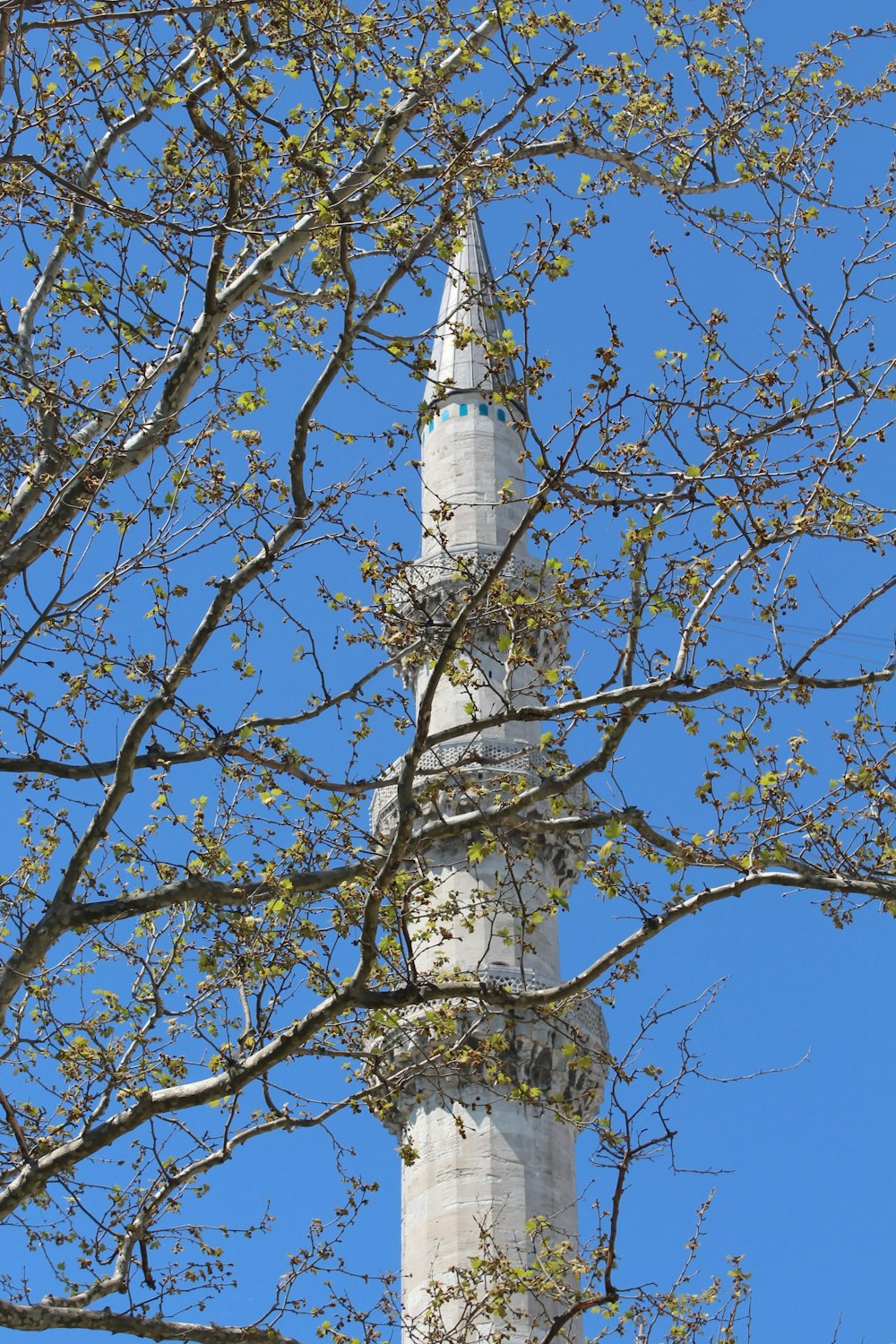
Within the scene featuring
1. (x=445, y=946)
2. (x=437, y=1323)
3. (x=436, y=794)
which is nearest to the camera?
(x=436, y=794)

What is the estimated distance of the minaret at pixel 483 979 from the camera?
40.1ft

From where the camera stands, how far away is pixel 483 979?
17031 mm

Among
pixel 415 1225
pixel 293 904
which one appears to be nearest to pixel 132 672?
pixel 293 904

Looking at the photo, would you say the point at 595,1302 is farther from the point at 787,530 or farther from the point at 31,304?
the point at 31,304

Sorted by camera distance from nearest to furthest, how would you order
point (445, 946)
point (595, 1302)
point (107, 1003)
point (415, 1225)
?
point (595, 1302) < point (107, 1003) < point (415, 1225) < point (445, 946)

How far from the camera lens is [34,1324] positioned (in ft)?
33.2

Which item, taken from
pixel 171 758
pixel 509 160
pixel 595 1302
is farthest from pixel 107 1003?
pixel 509 160

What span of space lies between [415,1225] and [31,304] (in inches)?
631

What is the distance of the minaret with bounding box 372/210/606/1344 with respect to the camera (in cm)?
1223

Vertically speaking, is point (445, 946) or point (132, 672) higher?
point (445, 946)

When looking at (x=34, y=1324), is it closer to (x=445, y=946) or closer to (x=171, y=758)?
(x=171, y=758)

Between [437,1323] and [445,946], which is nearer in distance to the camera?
[437,1323]

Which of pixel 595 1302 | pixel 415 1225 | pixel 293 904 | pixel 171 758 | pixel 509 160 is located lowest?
pixel 595 1302

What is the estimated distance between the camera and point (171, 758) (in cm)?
1155
